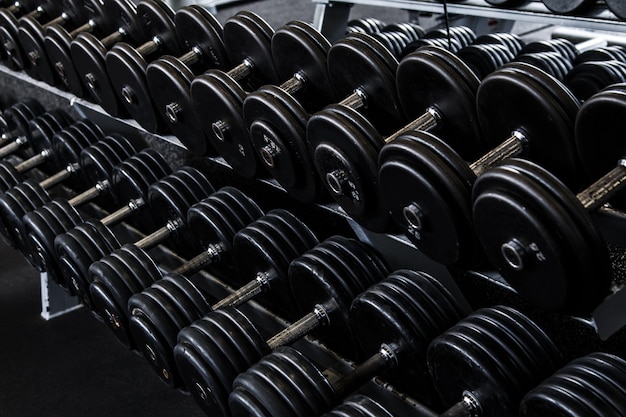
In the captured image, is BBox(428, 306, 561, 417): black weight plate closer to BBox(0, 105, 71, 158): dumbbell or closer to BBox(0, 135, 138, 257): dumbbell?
BBox(0, 135, 138, 257): dumbbell

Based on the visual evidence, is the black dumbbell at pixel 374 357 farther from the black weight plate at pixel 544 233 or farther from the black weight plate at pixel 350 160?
the black weight plate at pixel 544 233

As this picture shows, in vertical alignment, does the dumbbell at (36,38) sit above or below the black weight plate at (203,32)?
below

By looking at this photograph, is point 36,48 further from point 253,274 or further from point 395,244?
point 395,244

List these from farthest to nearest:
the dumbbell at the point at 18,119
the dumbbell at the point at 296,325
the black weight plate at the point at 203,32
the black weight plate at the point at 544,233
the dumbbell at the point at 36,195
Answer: the dumbbell at the point at 18,119
the dumbbell at the point at 36,195
the black weight plate at the point at 203,32
the dumbbell at the point at 296,325
the black weight plate at the point at 544,233

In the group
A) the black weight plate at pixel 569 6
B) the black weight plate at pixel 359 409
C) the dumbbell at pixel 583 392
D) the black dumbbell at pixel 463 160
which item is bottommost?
the black weight plate at pixel 359 409

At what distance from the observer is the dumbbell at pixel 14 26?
2277 millimetres

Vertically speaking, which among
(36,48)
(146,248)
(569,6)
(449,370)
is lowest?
(146,248)

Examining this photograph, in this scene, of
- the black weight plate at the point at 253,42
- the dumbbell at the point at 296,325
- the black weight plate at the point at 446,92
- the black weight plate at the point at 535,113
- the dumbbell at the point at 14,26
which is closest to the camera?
the black weight plate at the point at 535,113

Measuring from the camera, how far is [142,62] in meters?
1.71

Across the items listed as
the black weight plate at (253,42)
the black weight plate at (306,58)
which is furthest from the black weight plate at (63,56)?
the black weight plate at (306,58)

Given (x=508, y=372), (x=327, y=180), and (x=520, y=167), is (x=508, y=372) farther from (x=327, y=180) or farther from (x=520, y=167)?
(x=327, y=180)

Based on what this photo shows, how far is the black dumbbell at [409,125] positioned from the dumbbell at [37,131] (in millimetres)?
1323

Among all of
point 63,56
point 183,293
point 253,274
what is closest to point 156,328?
point 183,293

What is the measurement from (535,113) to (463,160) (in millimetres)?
117
